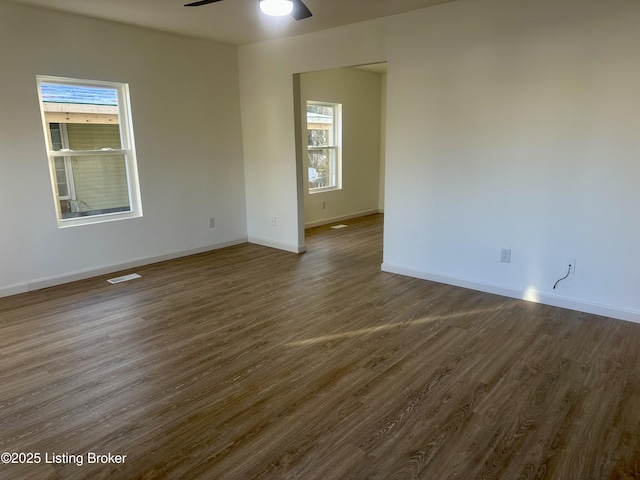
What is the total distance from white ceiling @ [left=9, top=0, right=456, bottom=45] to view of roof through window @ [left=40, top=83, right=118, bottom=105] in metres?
0.69

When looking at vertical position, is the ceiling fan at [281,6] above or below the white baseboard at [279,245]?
above

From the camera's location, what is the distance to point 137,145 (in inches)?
178

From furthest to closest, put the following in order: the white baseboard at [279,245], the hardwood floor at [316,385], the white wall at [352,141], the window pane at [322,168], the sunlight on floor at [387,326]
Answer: the window pane at [322,168], the white wall at [352,141], the white baseboard at [279,245], the sunlight on floor at [387,326], the hardwood floor at [316,385]

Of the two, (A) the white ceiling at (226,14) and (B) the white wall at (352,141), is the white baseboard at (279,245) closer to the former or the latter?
(B) the white wall at (352,141)

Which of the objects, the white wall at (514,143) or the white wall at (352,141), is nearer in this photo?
the white wall at (514,143)

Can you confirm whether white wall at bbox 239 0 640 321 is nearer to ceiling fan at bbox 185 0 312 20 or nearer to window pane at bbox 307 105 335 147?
ceiling fan at bbox 185 0 312 20

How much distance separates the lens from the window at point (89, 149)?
4.05m

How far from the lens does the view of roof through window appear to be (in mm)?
3979

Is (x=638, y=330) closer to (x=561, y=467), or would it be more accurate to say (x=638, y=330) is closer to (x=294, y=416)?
(x=561, y=467)

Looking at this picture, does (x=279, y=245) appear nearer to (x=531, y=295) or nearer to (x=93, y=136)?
(x=93, y=136)

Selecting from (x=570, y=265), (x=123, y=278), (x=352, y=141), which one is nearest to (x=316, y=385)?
(x=570, y=265)

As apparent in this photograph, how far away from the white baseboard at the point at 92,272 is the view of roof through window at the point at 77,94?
1720 mm

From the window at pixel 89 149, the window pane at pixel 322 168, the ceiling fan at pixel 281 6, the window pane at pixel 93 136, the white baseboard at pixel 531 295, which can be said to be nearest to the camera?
the ceiling fan at pixel 281 6

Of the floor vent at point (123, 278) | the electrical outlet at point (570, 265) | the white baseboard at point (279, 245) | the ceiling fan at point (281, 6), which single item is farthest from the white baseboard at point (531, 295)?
the floor vent at point (123, 278)
